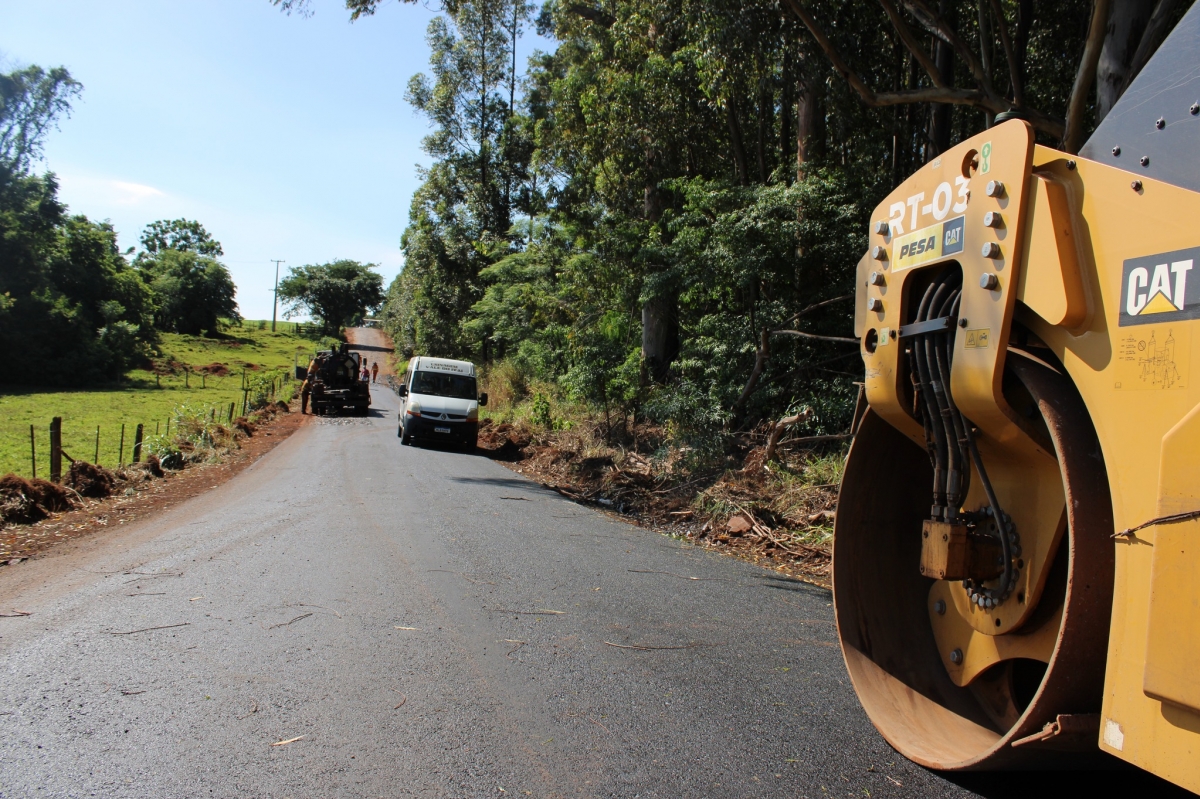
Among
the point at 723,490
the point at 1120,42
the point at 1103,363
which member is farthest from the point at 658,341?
the point at 1103,363

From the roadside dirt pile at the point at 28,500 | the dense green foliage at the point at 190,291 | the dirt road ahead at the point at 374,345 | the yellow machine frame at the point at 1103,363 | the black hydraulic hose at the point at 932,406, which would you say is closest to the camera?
the yellow machine frame at the point at 1103,363

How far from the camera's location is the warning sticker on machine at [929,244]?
304cm

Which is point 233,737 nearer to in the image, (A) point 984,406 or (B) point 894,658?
(B) point 894,658

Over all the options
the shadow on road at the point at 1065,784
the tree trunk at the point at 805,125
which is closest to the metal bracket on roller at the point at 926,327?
the shadow on road at the point at 1065,784

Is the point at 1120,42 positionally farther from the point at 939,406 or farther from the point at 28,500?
the point at 28,500

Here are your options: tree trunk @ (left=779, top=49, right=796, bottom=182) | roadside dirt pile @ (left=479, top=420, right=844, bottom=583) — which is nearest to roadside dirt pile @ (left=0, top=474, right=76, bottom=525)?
roadside dirt pile @ (left=479, top=420, right=844, bottom=583)

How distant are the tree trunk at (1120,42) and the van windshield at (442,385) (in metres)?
15.4

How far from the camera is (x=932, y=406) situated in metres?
3.25

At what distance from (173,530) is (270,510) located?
4.06 ft

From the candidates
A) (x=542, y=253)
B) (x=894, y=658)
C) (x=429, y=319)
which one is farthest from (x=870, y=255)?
(x=429, y=319)

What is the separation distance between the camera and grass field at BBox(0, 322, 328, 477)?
65.5 ft

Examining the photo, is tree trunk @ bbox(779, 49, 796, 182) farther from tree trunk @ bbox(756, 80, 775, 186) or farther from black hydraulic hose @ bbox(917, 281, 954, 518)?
black hydraulic hose @ bbox(917, 281, 954, 518)

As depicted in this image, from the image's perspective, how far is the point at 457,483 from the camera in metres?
12.7

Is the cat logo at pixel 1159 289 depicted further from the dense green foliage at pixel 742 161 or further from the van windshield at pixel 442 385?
the van windshield at pixel 442 385
